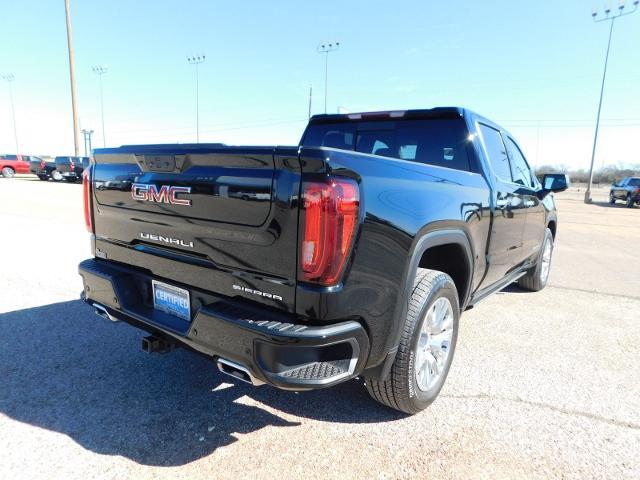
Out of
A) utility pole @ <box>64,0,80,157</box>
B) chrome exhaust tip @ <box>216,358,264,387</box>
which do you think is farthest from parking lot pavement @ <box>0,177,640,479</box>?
utility pole @ <box>64,0,80,157</box>

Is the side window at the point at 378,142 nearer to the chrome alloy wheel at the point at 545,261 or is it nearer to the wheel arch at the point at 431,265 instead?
the wheel arch at the point at 431,265

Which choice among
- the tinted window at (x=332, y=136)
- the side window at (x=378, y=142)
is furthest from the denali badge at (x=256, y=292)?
the tinted window at (x=332, y=136)

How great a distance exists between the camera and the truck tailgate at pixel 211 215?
184 cm

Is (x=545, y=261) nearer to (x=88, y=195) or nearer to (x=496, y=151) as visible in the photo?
(x=496, y=151)

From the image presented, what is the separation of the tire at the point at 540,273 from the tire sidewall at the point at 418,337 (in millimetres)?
2929

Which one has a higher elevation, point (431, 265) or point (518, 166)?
point (518, 166)

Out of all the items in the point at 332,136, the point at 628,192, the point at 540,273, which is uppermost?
the point at 332,136

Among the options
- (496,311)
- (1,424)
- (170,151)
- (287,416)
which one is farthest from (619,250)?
(1,424)

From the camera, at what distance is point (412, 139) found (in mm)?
3494

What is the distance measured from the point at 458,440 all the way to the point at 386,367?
2.20ft

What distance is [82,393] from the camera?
2.70m

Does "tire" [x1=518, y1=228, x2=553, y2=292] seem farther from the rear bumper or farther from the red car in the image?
the red car

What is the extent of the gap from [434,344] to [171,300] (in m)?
1.67

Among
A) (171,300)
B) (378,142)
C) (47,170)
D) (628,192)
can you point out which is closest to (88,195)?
(171,300)
